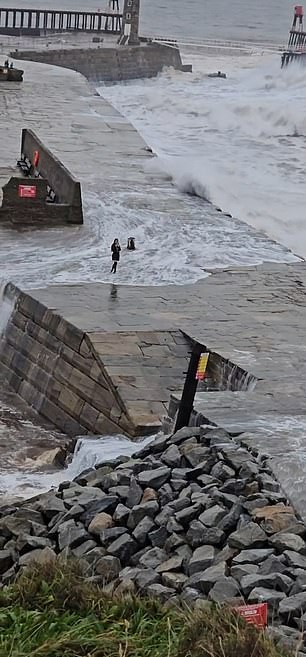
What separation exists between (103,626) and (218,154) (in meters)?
32.3

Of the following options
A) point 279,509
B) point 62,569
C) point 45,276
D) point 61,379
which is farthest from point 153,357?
point 62,569

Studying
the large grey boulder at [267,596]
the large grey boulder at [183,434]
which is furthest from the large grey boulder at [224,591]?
the large grey boulder at [183,434]

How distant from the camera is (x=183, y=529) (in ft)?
30.4

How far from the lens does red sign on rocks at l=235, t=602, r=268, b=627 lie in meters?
7.52

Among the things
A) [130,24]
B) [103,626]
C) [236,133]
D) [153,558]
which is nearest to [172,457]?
[153,558]

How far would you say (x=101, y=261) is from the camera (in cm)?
1959

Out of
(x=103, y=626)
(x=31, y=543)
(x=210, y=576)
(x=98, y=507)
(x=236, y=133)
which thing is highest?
(x=103, y=626)

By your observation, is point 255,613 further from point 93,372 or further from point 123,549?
point 93,372

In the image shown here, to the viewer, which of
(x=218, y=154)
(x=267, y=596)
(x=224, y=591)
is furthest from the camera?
(x=218, y=154)

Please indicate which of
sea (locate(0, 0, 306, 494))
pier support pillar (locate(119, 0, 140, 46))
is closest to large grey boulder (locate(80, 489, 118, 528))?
sea (locate(0, 0, 306, 494))

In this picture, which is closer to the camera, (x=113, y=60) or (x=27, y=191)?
(x=27, y=191)

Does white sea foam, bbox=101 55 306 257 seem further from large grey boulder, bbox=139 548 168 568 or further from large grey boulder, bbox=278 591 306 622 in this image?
large grey boulder, bbox=278 591 306 622

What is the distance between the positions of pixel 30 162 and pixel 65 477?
14.0 m

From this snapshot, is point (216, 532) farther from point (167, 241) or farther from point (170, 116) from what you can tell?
point (170, 116)
